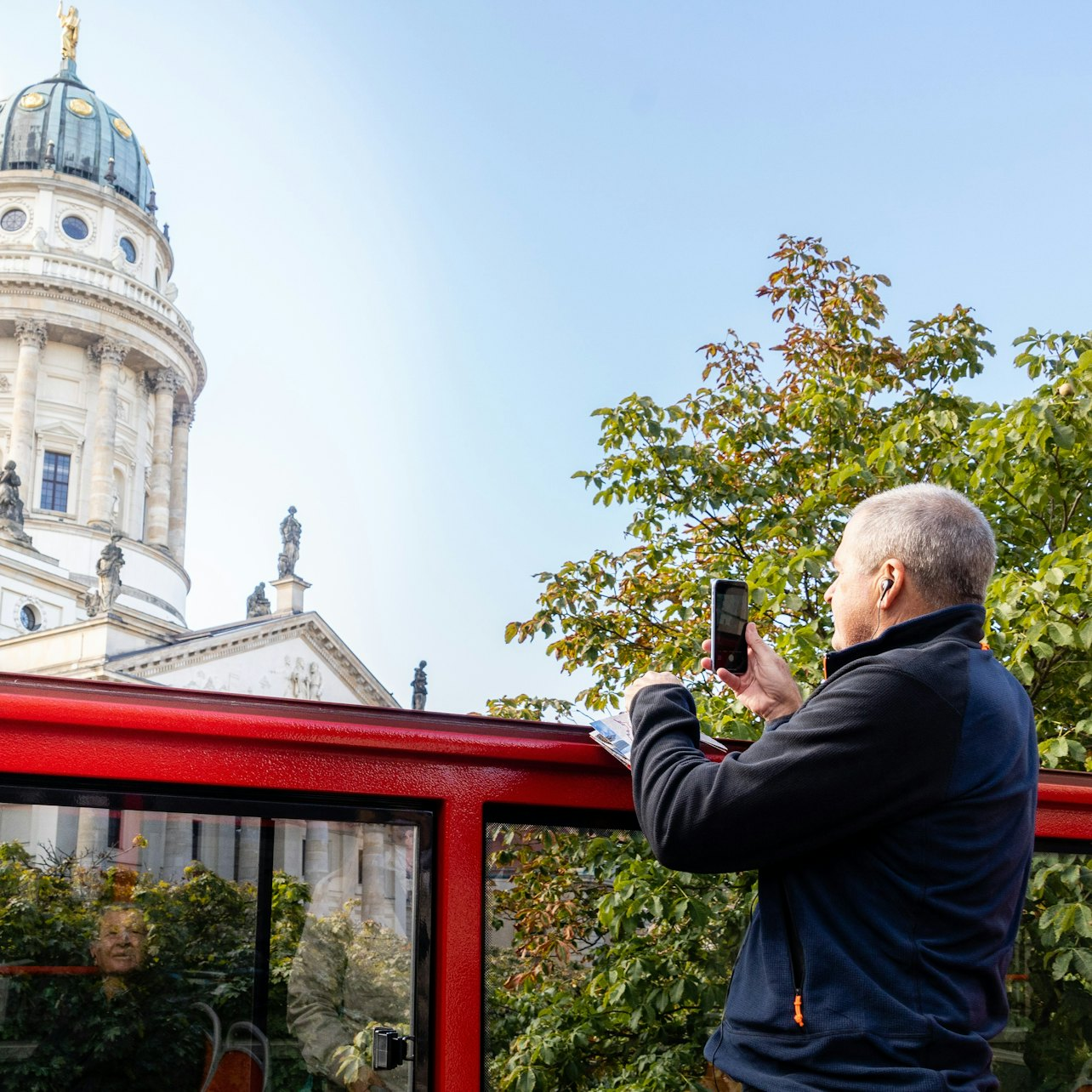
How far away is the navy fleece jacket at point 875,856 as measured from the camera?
175 cm

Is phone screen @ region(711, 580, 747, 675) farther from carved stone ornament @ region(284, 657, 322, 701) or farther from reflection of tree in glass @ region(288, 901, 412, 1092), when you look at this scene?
carved stone ornament @ region(284, 657, 322, 701)

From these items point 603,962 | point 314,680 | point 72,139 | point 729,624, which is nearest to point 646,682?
point 729,624

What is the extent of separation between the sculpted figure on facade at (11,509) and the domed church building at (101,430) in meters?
0.07

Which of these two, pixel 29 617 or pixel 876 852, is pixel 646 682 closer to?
pixel 876 852

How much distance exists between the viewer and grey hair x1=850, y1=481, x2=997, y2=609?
195cm

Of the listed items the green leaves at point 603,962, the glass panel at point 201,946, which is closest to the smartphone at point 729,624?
the green leaves at point 603,962

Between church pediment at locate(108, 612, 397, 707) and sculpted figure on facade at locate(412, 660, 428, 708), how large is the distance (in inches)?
44.4

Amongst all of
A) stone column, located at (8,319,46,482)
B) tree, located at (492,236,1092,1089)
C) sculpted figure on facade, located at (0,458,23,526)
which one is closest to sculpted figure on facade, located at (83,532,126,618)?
sculpted figure on facade, located at (0,458,23,526)

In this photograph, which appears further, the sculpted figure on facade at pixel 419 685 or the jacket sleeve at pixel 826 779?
the sculpted figure on facade at pixel 419 685

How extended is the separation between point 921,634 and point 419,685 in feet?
169

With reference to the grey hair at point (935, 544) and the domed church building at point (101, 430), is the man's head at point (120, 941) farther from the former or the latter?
the domed church building at point (101, 430)

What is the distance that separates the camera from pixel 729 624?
7.64ft

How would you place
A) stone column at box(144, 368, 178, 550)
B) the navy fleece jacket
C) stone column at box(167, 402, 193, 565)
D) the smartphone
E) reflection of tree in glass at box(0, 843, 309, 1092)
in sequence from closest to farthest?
the navy fleece jacket, reflection of tree in glass at box(0, 843, 309, 1092), the smartphone, stone column at box(144, 368, 178, 550), stone column at box(167, 402, 193, 565)

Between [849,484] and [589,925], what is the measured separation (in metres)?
5.18
